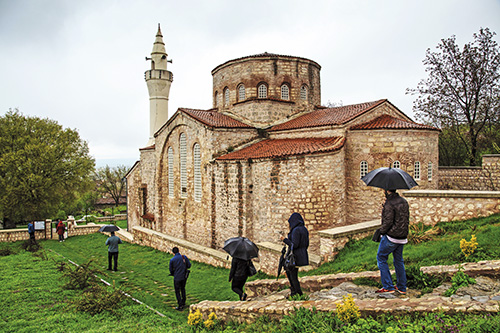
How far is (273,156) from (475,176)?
1084cm

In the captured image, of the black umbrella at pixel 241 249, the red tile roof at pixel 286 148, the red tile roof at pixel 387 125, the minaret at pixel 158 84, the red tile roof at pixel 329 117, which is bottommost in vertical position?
the black umbrella at pixel 241 249

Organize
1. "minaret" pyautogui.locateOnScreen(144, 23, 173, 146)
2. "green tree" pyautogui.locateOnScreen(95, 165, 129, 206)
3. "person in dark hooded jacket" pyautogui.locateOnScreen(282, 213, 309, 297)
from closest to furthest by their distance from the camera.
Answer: "person in dark hooded jacket" pyautogui.locateOnScreen(282, 213, 309, 297)
"minaret" pyautogui.locateOnScreen(144, 23, 173, 146)
"green tree" pyautogui.locateOnScreen(95, 165, 129, 206)

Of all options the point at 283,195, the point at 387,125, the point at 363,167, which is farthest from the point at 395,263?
the point at 387,125

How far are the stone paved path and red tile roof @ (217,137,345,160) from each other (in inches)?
246

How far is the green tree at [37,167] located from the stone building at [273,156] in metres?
7.69

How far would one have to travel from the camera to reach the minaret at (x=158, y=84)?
24.7m

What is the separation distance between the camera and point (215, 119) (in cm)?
1695

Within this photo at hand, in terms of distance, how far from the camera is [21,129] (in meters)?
23.3

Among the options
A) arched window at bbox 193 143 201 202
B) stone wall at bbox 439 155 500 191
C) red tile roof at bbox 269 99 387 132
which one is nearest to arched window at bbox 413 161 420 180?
red tile roof at bbox 269 99 387 132

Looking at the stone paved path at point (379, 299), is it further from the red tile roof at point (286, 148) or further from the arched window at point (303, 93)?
the arched window at point (303, 93)

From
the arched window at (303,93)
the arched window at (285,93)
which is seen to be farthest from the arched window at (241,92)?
the arched window at (303,93)

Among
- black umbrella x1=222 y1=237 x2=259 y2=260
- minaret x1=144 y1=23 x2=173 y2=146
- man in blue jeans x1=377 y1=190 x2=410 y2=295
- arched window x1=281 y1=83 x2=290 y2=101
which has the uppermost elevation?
minaret x1=144 y1=23 x2=173 y2=146

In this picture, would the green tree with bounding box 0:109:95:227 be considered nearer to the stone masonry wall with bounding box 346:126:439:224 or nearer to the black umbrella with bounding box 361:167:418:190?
the stone masonry wall with bounding box 346:126:439:224

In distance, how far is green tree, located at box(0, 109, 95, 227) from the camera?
22.1 meters
